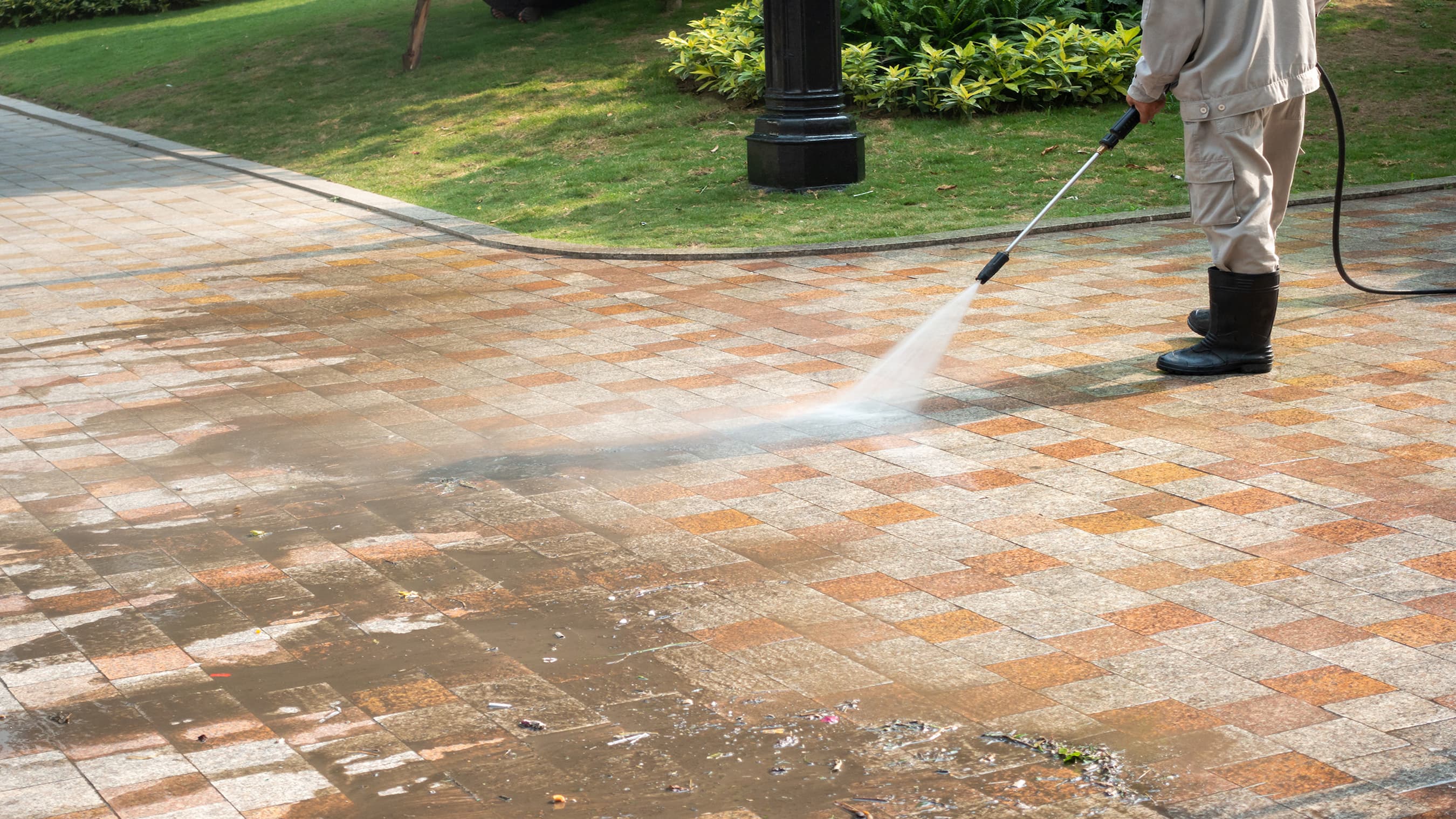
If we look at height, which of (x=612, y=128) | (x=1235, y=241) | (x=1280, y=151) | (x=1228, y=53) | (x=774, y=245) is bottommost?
(x=774, y=245)

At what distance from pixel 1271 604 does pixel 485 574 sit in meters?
2.10

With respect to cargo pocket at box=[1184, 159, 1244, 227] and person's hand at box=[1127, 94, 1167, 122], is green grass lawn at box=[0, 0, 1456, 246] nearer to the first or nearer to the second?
person's hand at box=[1127, 94, 1167, 122]

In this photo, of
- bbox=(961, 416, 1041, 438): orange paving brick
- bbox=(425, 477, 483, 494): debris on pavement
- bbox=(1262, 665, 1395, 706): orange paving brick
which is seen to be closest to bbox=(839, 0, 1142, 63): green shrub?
bbox=(961, 416, 1041, 438): orange paving brick

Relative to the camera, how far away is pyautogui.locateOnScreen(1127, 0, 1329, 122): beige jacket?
564 cm

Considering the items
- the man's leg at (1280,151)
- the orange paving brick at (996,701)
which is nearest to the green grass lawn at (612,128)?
the man's leg at (1280,151)

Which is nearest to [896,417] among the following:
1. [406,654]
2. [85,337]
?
[406,654]

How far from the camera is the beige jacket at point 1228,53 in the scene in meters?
5.64

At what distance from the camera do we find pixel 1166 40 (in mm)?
5715

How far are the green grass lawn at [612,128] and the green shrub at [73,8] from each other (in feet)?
21.1

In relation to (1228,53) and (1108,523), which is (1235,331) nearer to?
(1228,53)

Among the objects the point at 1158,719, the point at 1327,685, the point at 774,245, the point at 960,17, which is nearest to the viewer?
the point at 1158,719

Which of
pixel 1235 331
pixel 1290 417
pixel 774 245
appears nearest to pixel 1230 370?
pixel 1235 331

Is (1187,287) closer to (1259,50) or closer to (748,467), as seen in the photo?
(1259,50)

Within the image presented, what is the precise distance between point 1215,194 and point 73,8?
86.3 feet
